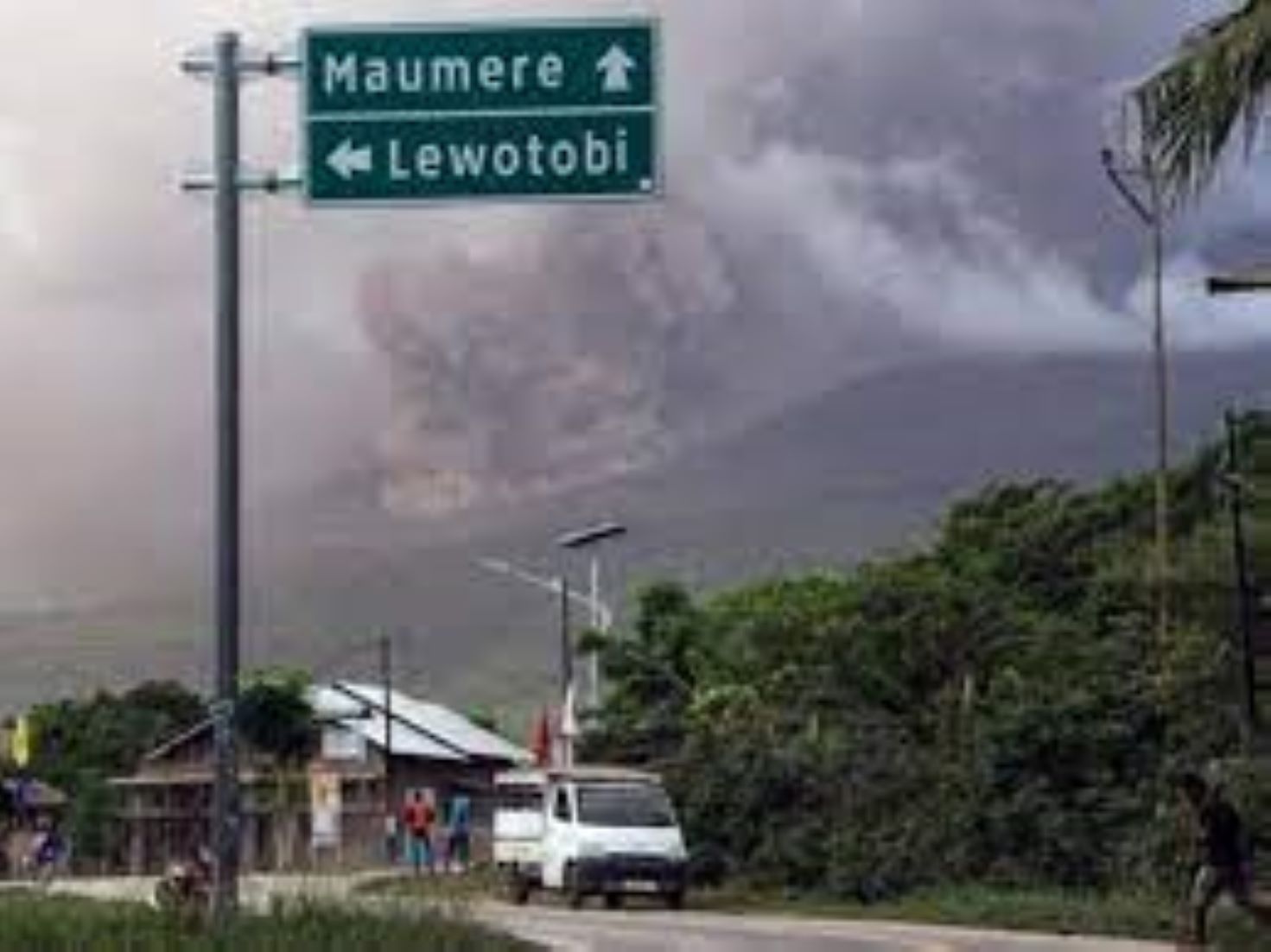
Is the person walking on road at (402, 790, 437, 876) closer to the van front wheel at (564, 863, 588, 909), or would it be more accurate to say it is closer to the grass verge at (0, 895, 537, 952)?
the van front wheel at (564, 863, 588, 909)

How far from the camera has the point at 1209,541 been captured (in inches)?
1843

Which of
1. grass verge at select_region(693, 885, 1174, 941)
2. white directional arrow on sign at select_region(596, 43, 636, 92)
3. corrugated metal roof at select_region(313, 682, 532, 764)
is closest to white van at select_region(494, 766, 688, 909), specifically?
grass verge at select_region(693, 885, 1174, 941)

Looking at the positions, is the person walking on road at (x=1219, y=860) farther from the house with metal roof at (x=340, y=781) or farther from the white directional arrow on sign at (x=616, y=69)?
the house with metal roof at (x=340, y=781)

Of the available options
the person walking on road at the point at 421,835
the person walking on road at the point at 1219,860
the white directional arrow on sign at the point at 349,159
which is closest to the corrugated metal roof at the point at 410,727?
the person walking on road at the point at 421,835

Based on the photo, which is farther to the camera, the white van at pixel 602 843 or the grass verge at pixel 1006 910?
the white van at pixel 602 843

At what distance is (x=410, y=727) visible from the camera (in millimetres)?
109188

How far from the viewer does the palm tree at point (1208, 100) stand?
16.8 metres

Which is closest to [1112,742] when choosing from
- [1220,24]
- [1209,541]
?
[1209,541]

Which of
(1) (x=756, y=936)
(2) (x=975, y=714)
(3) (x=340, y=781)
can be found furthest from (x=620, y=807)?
(3) (x=340, y=781)

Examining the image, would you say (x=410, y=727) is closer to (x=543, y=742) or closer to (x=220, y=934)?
(x=543, y=742)

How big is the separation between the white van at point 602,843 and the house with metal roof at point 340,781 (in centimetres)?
2982

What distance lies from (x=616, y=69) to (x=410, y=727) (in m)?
89.1

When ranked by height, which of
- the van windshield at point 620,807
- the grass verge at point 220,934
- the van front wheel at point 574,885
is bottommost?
the van front wheel at point 574,885

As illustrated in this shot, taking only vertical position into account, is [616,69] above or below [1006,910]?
above
